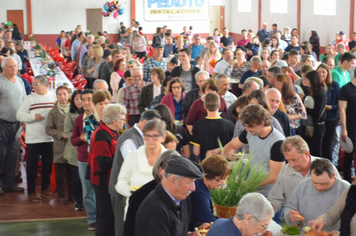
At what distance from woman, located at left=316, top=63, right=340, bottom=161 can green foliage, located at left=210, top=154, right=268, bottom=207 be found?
3.54m

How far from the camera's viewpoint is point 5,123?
739 cm

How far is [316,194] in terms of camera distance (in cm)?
391

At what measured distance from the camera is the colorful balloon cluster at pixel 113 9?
28.4 m

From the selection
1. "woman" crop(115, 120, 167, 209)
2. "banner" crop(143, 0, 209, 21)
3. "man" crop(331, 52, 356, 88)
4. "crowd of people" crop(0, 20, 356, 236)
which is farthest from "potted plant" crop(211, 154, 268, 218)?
"banner" crop(143, 0, 209, 21)

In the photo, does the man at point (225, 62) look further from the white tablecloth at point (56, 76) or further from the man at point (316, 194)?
the man at point (316, 194)

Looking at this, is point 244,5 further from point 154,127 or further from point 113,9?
point 154,127

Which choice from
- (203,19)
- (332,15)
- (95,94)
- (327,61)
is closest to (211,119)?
(95,94)

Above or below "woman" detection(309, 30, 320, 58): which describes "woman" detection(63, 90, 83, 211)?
below

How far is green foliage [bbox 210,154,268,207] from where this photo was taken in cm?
402

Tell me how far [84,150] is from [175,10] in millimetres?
23787

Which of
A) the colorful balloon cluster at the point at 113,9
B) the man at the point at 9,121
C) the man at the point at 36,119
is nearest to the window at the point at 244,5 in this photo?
the colorful balloon cluster at the point at 113,9

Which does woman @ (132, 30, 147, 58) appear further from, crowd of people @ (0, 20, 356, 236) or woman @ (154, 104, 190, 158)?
woman @ (154, 104, 190, 158)

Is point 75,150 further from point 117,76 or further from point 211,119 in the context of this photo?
point 117,76

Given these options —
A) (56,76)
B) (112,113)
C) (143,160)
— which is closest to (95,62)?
(56,76)
